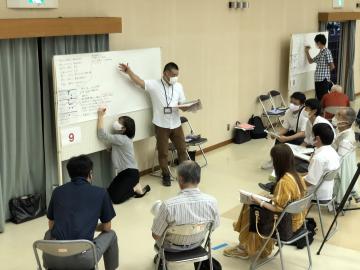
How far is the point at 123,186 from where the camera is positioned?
5766 mm

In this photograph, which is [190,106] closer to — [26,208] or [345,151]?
[345,151]

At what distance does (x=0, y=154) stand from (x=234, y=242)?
2398mm

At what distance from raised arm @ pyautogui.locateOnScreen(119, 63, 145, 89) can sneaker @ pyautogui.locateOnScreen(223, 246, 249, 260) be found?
7.92 ft

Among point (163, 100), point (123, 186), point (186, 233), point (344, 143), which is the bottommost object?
point (123, 186)

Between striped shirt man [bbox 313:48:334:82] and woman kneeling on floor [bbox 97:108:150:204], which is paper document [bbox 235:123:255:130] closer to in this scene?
striped shirt man [bbox 313:48:334:82]

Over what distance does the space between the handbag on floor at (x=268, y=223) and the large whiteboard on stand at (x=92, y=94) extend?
2255 millimetres

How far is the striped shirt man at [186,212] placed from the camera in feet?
10.8

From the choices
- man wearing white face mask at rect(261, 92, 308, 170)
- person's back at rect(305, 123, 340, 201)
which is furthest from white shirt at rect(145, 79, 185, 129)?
person's back at rect(305, 123, 340, 201)

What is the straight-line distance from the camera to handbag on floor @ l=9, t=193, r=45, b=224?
5133mm

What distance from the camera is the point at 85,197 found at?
3.22 metres

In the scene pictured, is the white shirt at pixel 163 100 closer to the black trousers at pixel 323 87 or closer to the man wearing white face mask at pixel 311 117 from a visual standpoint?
the man wearing white face mask at pixel 311 117

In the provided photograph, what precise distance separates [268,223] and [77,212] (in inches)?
58.7

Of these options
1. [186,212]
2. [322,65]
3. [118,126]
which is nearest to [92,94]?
[118,126]

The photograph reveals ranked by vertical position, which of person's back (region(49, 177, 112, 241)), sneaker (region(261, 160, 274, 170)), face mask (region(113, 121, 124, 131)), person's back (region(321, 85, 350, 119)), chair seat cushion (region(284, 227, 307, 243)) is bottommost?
sneaker (region(261, 160, 274, 170))
